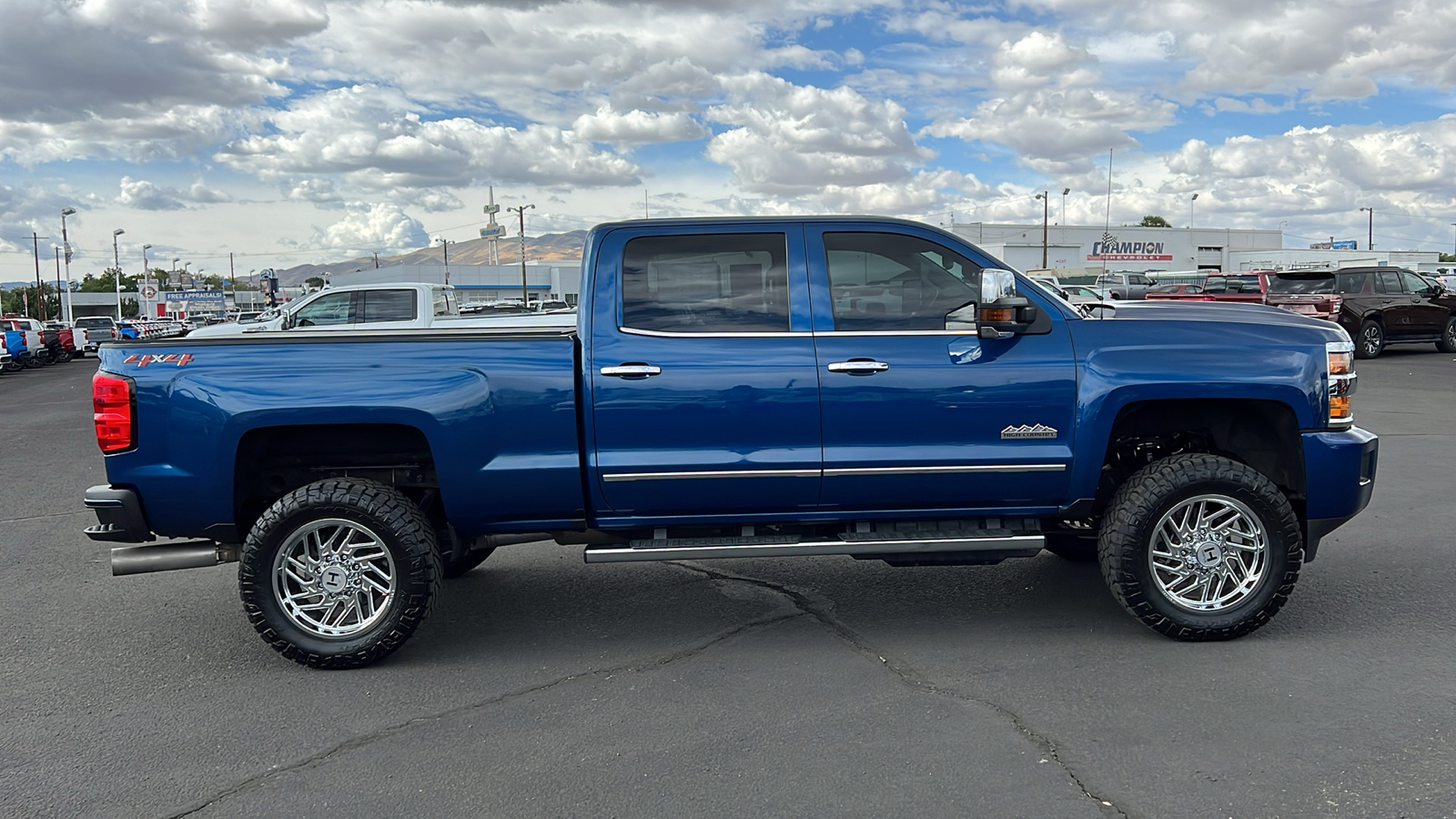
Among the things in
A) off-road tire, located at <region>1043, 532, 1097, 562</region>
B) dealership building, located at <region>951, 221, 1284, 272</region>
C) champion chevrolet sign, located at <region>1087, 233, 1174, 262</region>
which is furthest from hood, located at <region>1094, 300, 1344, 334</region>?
champion chevrolet sign, located at <region>1087, 233, 1174, 262</region>

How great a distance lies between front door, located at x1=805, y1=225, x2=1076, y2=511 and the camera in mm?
4789

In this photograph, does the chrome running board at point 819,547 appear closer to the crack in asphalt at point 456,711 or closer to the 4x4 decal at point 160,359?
the crack in asphalt at point 456,711

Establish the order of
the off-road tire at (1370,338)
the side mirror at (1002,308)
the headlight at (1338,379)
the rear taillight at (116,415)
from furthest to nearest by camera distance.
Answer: the off-road tire at (1370,338), the headlight at (1338,379), the rear taillight at (116,415), the side mirror at (1002,308)

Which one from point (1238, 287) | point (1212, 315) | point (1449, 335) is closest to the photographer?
point (1212, 315)

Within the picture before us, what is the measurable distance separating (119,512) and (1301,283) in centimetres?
2323

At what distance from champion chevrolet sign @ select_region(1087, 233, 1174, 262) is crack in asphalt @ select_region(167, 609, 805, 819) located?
9683 centimetres

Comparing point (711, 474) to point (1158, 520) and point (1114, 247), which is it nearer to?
point (1158, 520)

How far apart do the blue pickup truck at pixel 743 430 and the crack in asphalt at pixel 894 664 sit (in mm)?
448

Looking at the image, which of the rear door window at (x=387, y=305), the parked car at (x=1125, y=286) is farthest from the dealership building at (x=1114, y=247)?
the rear door window at (x=387, y=305)

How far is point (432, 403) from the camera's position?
15.5 feet

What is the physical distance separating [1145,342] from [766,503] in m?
1.84

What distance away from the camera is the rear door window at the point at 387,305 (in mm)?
15664

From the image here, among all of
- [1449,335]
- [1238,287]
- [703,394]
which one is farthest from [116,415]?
[1449,335]

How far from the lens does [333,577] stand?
482cm
